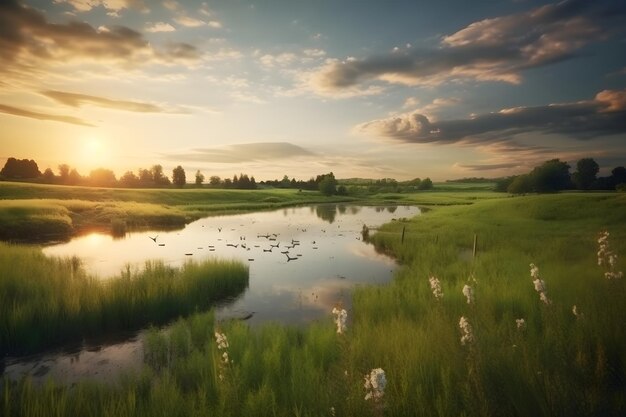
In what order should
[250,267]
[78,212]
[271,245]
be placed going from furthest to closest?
[78,212] → [271,245] → [250,267]

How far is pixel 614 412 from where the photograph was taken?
5156mm

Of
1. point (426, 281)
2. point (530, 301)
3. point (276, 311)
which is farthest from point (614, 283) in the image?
point (276, 311)

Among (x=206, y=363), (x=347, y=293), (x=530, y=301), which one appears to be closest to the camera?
(x=206, y=363)

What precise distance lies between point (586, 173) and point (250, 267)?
258 feet

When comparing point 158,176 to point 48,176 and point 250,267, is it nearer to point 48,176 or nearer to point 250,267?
point 48,176

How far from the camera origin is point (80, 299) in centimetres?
1326

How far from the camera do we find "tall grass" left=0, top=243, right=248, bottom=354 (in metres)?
11.5

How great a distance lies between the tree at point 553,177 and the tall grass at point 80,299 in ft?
256

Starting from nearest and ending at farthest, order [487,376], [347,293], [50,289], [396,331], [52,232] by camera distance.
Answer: [487,376] → [396,331] → [50,289] → [347,293] → [52,232]

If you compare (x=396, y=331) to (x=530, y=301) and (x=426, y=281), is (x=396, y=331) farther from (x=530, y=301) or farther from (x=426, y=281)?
(x=426, y=281)

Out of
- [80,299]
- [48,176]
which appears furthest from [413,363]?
[48,176]

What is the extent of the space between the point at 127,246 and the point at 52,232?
1236 cm

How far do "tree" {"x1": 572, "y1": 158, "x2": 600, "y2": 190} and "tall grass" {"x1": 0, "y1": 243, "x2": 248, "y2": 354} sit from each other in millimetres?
82098

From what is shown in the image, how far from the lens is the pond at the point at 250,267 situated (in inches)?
420
